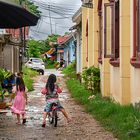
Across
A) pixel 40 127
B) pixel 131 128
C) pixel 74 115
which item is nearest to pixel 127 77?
pixel 74 115

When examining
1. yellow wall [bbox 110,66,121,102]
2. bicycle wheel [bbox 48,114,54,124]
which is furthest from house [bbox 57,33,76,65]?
bicycle wheel [bbox 48,114,54,124]

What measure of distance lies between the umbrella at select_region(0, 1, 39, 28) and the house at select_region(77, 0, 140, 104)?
2.69 meters

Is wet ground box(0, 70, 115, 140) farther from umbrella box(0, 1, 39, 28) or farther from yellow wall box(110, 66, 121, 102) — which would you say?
umbrella box(0, 1, 39, 28)

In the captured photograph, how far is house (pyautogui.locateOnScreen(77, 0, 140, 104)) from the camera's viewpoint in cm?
1354

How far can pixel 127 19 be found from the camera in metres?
15.1

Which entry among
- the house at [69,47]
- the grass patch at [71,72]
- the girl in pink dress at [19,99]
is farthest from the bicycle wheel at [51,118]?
the house at [69,47]

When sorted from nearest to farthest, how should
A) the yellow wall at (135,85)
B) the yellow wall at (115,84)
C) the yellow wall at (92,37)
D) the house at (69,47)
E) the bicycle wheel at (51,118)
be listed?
the yellow wall at (135,85)
the bicycle wheel at (51,118)
the yellow wall at (115,84)
the yellow wall at (92,37)
the house at (69,47)

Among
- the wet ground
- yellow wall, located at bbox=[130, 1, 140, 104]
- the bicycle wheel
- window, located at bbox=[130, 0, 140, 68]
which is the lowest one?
the wet ground

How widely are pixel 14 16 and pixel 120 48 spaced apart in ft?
12.7

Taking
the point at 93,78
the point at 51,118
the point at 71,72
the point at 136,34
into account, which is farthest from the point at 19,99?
the point at 71,72

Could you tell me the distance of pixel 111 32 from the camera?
1823 centimetres

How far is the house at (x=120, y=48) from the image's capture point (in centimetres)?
1354

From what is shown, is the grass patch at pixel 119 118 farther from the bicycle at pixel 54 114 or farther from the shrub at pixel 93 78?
the shrub at pixel 93 78

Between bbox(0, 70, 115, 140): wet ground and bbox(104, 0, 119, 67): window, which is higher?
bbox(104, 0, 119, 67): window
